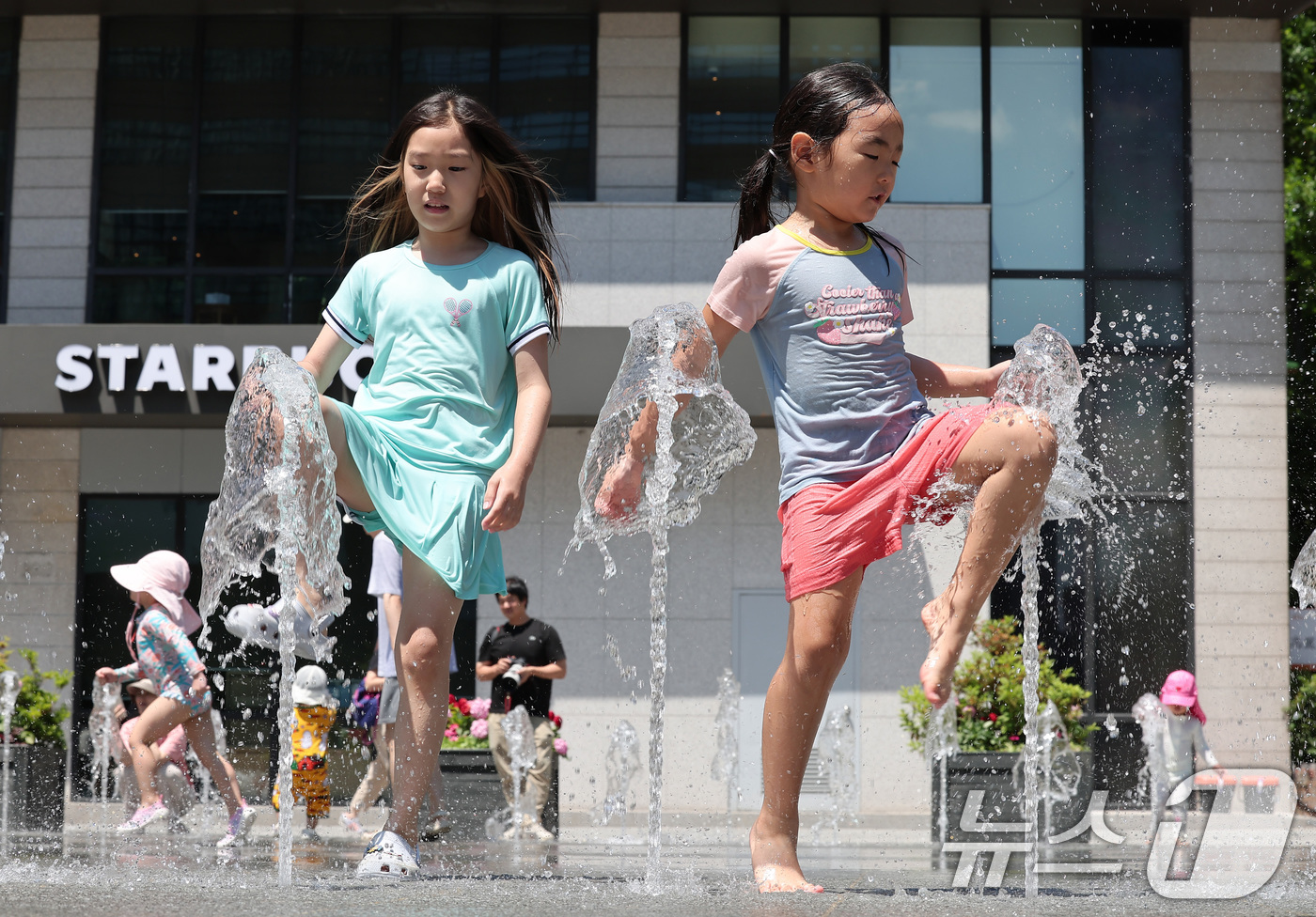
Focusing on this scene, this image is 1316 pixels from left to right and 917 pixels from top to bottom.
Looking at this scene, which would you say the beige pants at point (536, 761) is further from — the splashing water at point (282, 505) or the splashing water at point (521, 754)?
the splashing water at point (282, 505)

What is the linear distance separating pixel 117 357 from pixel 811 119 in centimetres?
924

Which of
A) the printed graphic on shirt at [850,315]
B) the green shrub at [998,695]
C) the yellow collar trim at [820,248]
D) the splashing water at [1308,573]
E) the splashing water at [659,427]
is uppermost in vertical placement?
the yellow collar trim at [820,248]

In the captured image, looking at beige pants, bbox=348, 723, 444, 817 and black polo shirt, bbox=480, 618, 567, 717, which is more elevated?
black polo shirt, bbox=480, 618, 567, 717

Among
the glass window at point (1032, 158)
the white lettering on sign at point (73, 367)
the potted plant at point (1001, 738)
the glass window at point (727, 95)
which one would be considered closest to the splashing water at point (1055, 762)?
the potted plant at point (1001, 738)

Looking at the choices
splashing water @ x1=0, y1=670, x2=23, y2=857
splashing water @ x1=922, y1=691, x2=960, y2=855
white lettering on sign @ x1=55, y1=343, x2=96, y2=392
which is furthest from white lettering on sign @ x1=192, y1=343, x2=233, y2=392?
splashing water @ x1=922, y1=691, x2=960, y2=855

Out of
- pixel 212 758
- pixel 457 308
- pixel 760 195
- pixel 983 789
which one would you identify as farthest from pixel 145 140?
pixel 760 195

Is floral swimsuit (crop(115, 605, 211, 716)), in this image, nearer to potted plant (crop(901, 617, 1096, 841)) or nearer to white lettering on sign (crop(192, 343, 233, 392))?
potted plant (crop(901, 617, 1096, 841))

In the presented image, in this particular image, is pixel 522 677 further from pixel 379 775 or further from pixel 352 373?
pixel 352 373

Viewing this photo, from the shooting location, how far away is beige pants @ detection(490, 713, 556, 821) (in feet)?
27.0

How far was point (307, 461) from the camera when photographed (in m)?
2.95

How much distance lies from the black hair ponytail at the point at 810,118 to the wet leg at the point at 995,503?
2.84ft

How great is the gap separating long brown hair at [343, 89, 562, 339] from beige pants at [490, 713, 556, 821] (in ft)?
16.1

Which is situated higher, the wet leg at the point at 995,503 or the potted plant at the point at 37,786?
the wet leg at the point at 995,503

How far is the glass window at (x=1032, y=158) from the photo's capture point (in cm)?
1246
